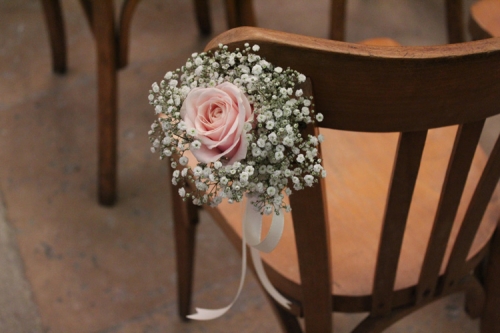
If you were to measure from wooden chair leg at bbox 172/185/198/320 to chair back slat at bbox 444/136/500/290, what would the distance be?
1.63 feet

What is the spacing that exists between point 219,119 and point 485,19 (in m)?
0.93

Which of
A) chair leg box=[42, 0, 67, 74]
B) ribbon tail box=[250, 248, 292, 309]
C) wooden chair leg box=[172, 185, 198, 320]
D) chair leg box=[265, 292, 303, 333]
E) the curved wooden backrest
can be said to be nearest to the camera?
the curved wooden backrest

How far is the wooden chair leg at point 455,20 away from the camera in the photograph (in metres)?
1.70

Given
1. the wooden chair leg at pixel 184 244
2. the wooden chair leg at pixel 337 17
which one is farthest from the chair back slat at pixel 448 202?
the wooden chair leg at pixel 337 17

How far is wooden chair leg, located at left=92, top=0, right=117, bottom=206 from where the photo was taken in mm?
1386

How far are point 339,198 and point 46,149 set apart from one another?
1.21 metres

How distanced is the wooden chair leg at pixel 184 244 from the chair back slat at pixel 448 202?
18.6 inches

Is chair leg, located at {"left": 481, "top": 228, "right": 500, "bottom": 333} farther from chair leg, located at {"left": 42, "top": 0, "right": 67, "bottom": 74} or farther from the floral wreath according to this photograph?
chair leg, located at {"left": 42, "top": 0, "right": 67, "bottom": 74}

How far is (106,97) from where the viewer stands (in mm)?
1508

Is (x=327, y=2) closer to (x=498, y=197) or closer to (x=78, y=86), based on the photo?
(x=78, y=86)

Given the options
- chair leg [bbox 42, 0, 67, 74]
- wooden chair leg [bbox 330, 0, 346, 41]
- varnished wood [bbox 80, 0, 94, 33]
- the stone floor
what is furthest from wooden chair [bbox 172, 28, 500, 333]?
chair leg [bbox 42, 0, 67, 74]

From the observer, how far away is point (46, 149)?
1817mm

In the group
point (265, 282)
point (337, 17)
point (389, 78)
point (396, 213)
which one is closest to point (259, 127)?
point (389, 78)

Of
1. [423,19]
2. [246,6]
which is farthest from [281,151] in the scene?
[423,19]
